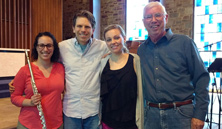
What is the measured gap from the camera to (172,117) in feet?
5.25

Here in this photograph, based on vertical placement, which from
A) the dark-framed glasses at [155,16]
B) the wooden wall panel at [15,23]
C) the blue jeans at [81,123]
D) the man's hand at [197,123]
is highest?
the wooden wall panel at [15,23]

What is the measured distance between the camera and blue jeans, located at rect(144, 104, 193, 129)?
5.21 ft

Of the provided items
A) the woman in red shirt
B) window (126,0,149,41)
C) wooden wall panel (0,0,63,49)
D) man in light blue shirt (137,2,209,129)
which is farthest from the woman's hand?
window (126,0,149,41)

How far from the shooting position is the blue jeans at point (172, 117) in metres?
1.59

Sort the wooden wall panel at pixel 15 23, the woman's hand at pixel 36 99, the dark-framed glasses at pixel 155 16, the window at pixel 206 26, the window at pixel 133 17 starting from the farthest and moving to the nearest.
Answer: the window at pixel 133 17 → the window at pixel 206 26 → the wooden wall panel at pixel 15 23 → the dark-framed glasses at pixel 155 16 → the woman's hand at pixel 36 99

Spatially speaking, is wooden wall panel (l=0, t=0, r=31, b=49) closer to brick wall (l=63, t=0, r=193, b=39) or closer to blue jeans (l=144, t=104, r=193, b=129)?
brick wall (l=63, t=0, r=193, b=39)

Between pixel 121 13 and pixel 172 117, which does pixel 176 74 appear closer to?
pixel 172 117

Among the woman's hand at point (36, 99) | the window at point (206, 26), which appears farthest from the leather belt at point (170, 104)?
the window at point (206, 26)

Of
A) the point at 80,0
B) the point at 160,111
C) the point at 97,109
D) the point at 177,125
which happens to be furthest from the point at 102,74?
the point at 80,0

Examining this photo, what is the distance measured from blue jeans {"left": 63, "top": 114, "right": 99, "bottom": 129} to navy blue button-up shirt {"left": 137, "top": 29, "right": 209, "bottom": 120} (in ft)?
1.61

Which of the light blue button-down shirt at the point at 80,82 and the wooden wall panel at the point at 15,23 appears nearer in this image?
the light blue button-down shirt at the point at 80,82

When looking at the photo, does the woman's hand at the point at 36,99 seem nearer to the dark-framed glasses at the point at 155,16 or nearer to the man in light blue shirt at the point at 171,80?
the man in light blue shirt at the point at 171,80

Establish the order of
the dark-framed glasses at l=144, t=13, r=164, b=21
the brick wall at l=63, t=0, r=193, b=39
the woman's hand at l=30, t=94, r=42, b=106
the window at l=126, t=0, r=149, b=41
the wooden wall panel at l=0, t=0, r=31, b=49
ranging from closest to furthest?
the woman's hand at l=30, t=94, r=42, b=106 < the dark-framed glasses at l=144, t=13, r=164, b=21 < the wooden wall panel at l=0, t=0, r=31, b=49 < the brick wall at l=63, t=0, r=193, b=39 < the window at l=126, t=0, r=149, b=41

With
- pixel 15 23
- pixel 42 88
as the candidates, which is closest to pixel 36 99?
pixel 42 88
